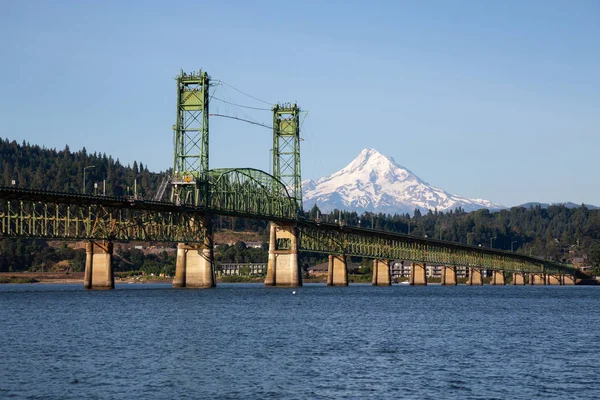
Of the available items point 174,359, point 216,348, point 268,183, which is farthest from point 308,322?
point 268,183

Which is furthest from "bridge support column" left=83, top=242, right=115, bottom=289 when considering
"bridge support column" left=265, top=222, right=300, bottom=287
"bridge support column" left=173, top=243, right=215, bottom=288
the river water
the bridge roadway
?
"bridge support column" left=265, top=222, right=300, bottom=287

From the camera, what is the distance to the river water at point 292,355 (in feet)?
162

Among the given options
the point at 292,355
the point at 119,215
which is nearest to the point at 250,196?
the point at 119,215

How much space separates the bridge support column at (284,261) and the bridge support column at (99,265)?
164ft

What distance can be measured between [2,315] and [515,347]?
5057cm

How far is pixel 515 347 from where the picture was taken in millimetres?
68750

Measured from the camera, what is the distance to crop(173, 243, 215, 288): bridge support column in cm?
16188

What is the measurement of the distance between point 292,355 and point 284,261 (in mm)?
129729

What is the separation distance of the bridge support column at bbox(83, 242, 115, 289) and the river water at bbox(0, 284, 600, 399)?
36158 mm

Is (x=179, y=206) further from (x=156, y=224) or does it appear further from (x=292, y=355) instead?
(x=292, y=355)

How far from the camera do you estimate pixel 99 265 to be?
5650 inches

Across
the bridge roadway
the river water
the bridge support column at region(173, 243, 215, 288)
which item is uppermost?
the bridge roadway

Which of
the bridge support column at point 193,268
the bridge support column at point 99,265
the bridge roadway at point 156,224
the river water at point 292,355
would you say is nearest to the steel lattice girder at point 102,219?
the bridge roadway at point 156,224

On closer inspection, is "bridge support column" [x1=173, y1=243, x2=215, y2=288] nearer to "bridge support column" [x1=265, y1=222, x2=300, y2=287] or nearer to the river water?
"bridge support column" [x1=265, y1=222, x2=300, y2=287]
